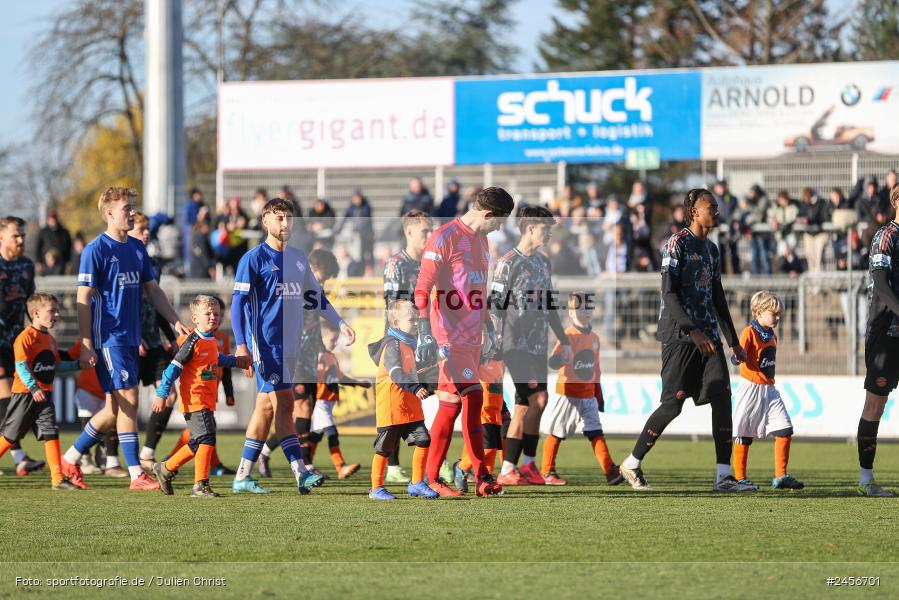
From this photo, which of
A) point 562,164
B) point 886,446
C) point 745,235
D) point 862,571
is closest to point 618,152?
point 562,164

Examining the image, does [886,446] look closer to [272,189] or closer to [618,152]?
[618,152]

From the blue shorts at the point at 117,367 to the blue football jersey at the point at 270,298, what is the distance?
1301 mm

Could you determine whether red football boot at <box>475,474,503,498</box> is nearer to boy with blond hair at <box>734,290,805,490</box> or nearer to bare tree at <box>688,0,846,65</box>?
boy with blond hair at <box>734,290,805,490</box>

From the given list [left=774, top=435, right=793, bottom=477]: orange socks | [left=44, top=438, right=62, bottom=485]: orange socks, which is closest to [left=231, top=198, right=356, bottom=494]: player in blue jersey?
[left=44, top=438, right=62, bottom=485]: orange socks

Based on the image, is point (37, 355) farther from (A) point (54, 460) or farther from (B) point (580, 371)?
(B) point (580, 371)

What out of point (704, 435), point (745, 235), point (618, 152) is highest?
point (618, 152)

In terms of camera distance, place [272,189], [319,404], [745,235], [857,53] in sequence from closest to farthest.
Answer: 1. [319,404]
2. [745,235]
3. [272,189]
4. [857,53]

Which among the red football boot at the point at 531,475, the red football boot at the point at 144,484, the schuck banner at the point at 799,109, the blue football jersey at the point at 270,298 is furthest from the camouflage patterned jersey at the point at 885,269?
the schuck banner at the point at 799,109

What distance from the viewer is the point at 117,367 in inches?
424

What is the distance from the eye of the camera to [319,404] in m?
12.6

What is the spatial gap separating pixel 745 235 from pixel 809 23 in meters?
24.7

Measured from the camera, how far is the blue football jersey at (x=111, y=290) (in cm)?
1070

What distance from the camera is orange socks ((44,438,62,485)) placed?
11359 millimetres

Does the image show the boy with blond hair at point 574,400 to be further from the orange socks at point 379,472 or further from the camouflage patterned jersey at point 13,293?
the camouflage patterned jersey at point 13,293
